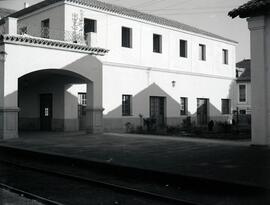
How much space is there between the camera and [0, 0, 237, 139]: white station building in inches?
659

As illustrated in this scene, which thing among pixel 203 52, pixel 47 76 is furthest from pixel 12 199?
pixel 203 52

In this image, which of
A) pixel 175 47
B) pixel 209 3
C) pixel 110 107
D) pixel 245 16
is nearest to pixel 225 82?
pixel 175 47

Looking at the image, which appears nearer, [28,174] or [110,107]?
[28,174]

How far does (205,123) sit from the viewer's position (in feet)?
94.9

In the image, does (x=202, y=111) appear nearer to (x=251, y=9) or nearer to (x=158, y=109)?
(x=158, y=109)

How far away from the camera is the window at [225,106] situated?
3142 centimetres

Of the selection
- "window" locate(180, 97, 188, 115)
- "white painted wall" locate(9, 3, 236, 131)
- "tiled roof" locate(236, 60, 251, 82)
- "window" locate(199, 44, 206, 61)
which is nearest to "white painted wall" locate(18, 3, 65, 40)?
"white painted wall" locate(9, 3, 236, 131)

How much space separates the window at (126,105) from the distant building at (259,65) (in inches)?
479

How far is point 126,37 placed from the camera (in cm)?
2370

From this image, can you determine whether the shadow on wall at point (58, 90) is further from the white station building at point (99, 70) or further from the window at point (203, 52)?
the window at point (203, 52)

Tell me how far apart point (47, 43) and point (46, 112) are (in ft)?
21.3

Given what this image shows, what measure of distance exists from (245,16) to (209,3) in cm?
409

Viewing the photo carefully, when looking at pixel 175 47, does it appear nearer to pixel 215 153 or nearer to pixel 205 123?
pixel 205 123

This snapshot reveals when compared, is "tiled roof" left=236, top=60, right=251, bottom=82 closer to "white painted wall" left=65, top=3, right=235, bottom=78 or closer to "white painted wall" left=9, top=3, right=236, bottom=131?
"white painted wall" left=65, top=3, right=235, bottom=78
